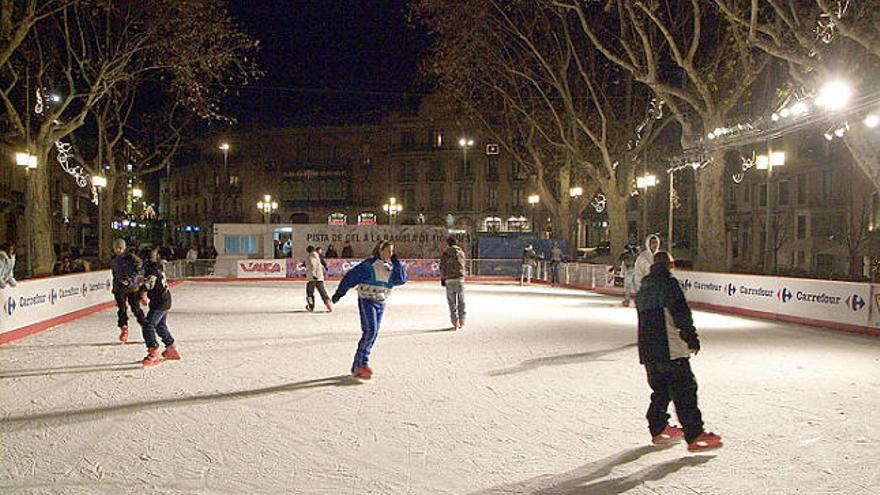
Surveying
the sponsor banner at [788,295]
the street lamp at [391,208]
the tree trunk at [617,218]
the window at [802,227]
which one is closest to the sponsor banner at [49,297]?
the sponsor banner at [788,295]

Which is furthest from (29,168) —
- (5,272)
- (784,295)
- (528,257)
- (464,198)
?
(464,198)

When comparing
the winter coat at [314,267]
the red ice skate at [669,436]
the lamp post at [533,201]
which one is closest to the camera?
the red ice skate at [669,436]

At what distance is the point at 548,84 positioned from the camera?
31594 millimetres

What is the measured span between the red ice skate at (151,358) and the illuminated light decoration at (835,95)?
1379 cm

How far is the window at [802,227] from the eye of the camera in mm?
45531

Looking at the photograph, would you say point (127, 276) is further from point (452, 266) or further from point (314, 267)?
point (314, 267)

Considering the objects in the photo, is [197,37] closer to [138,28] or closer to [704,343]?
[138,28]

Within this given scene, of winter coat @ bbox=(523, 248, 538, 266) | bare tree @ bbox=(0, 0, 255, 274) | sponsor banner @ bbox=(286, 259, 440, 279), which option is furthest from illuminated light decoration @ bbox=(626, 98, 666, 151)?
bare tree @ bbox=(0, 0, 255, 274)

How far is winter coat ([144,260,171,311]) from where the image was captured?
992 centimetres

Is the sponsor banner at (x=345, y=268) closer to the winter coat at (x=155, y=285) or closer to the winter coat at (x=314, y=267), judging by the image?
the winter coat at (x=314, y=267)

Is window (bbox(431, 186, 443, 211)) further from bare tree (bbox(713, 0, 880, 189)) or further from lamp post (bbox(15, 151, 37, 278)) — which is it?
bare tree (bbox(713, 0, 880, 189))

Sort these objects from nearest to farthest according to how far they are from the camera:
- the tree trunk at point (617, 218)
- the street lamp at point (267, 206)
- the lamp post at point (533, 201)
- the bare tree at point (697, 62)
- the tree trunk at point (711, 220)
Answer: the bare tree at point (697, 62), the tree trunk at point (711, 220), the tree trunk at point (617, 218), the lamp post at point (533, 201), the street lamp at point (267, 206)

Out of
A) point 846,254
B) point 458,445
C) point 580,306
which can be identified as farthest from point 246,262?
point 846,254

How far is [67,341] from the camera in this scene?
12.3 metres
